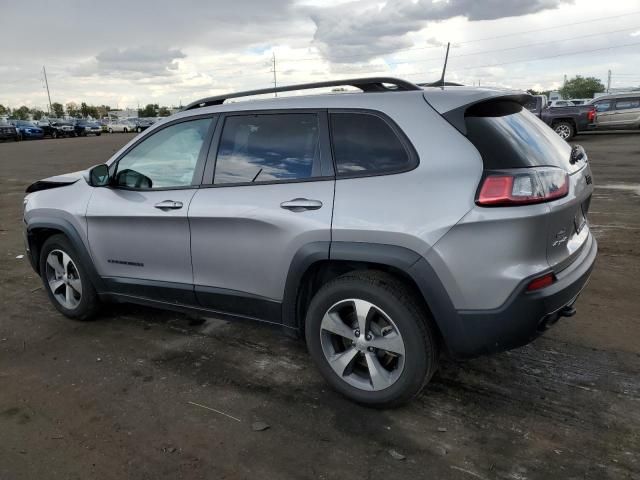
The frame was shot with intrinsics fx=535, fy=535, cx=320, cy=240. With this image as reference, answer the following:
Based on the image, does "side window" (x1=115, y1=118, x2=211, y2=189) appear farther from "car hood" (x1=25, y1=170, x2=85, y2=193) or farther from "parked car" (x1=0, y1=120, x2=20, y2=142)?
"parked car" (x1=0, y1=120, x2=20, y2=142)

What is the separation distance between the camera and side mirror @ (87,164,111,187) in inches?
157

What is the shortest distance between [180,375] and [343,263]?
139cm

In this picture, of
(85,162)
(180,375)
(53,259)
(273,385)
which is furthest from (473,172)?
(85,162)

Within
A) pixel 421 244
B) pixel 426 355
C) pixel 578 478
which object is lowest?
pixel 578 478

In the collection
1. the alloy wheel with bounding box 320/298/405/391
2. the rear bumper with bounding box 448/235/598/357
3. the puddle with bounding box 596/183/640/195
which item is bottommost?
the puddle with bounding box 596/183/640/195

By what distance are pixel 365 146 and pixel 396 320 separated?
0.97 metres

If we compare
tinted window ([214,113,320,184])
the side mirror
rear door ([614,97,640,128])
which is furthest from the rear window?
rear door ([614,97,640,128])

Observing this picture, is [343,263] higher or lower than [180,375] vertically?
higher

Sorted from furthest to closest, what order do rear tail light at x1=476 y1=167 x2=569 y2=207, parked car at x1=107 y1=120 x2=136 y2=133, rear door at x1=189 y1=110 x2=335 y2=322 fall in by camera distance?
parked car at x1=107 y1=120 x2=136 y2=133 < rear door at x1=189 y1=110 x2=335 y2=322 < rear tail light at x1=476 y1=167 x2=569 y2=207

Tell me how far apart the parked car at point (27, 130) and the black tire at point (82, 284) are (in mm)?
40275

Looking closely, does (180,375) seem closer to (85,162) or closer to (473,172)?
(473,172)

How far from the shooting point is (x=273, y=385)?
3.37 m

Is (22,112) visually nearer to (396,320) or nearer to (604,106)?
(604,106)

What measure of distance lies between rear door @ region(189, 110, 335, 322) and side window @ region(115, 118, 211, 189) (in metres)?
0.20
